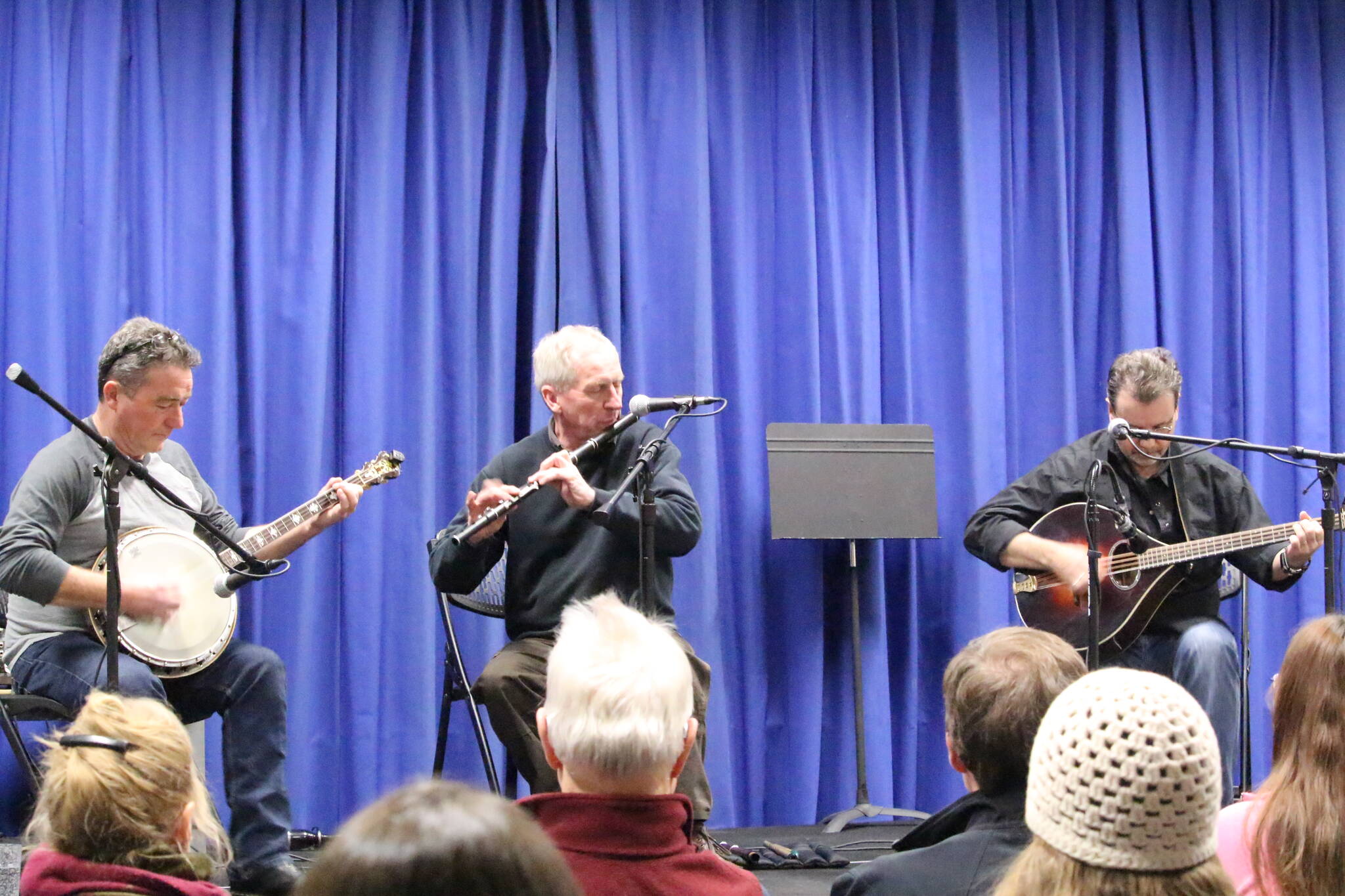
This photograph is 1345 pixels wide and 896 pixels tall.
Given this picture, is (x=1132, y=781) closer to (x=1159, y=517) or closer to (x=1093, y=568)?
(x=1093, y=568)

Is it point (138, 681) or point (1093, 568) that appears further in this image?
point (1093, 568)

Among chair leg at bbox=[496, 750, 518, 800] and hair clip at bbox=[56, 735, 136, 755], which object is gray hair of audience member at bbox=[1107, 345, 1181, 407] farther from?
hair clip at bbox=[56, 735, 136, 755]

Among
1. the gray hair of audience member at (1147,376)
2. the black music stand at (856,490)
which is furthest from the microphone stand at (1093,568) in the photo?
the black music stand at (856,490)

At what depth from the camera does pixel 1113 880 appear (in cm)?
105

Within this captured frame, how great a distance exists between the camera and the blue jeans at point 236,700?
2.93 metres

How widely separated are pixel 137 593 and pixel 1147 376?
8.83 feet

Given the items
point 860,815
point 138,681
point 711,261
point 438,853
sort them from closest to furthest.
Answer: point 438,853 → point 138,681 → point 860,815 → point 711,261

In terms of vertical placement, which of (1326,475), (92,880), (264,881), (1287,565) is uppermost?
(1326,475)

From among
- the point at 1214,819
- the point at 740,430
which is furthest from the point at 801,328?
the point at 1214,819

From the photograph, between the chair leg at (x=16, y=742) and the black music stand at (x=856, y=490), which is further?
the black music stand at (x=856, y=490)

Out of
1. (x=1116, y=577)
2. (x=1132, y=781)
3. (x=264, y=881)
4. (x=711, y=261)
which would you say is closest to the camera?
(x=1132, y=781)

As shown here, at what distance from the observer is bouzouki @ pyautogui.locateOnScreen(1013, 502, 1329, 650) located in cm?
359

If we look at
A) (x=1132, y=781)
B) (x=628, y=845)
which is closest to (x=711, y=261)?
(x=628, y=845)

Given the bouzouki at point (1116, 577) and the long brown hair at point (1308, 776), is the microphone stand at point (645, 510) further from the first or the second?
the long brown hair at point (1308, 776)
